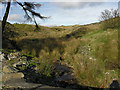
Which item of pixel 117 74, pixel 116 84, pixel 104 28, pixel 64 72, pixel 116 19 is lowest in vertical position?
pixel 64 72

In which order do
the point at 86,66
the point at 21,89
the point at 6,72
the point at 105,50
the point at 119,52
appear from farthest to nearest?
the point at 105,50
the point at 119,52
the point at 86,66
the point at 6,72
the point at 21,89

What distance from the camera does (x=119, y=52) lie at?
18.8 feet

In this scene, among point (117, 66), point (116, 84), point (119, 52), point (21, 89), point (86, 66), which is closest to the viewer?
point (21, 89)

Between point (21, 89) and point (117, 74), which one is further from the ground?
point (21, 89)

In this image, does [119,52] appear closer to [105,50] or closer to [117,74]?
[105,50]

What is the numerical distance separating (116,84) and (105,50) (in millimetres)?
3609

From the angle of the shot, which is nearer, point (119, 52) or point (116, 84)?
point (116, 84)

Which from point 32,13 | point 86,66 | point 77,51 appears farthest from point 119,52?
point 32,13

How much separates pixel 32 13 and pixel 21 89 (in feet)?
30.5

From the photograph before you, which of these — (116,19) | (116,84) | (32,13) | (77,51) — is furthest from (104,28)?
(116,84)

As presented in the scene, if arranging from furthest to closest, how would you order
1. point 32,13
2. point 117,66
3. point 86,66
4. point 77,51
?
point 32,13
point 77,51
point 117,66
point 86,66

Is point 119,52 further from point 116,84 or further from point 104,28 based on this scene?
point 104,28

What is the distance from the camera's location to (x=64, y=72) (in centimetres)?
589

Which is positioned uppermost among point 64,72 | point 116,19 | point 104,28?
point 116,19
